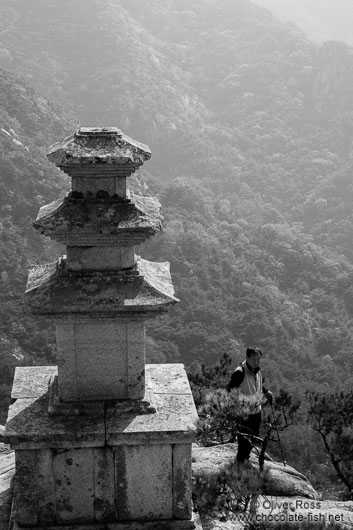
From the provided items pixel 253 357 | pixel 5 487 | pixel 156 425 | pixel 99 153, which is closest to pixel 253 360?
pixel 253 357

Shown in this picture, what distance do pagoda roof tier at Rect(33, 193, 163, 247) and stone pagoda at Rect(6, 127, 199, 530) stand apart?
0.03ft

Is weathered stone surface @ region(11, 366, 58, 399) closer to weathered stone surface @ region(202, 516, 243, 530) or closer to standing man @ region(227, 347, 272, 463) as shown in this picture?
standing man @ region(227, 347, 272, 463)

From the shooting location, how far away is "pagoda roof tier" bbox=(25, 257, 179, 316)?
756cm

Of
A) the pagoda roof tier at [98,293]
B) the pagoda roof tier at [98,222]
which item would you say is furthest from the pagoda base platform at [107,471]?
the pagoda roof tier at [98,222]

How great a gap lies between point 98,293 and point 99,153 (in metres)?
1.38

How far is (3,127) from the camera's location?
37.6 m

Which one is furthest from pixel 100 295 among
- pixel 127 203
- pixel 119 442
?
pixel 119 442

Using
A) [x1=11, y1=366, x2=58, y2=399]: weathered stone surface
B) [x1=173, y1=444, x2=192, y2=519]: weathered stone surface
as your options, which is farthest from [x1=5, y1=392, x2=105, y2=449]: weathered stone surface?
[x1=173, y1=444, x2=192, y2=519]: weathered stone surface

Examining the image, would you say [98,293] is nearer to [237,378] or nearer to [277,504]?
[237,378]

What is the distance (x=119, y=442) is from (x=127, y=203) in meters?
2.40

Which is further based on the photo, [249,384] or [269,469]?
[269,469]

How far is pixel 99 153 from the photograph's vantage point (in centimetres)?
738

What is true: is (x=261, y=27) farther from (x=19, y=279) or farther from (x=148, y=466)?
(x=148, y=466)

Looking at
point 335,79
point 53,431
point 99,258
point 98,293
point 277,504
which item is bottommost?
point 277,504
